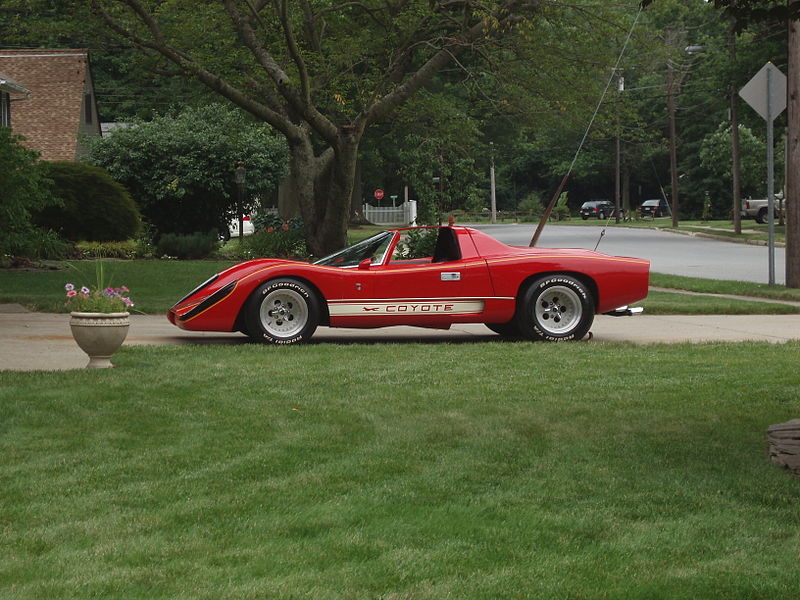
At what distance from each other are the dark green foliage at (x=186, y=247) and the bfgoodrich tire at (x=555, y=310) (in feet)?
55.4

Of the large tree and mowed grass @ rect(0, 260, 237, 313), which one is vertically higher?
the large tree

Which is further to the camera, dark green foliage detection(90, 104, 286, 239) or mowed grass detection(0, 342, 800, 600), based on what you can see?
dark green foliage detection(90, 104, 286, 239)

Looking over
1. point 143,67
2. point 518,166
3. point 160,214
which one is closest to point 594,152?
point 518,166

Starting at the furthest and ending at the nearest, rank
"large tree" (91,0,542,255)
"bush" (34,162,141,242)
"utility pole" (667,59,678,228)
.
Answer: "utility pole" (667,59,678,228) → "bush" (34,162,141,242) → "large tree" (91,0,542,255)

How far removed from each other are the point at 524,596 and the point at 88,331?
21.0 ft

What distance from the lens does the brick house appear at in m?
40.2

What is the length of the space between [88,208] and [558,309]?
18.6m

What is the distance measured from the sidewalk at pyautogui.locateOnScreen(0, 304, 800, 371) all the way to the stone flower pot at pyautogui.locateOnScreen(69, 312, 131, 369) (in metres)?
0.58

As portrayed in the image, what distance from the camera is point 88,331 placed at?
1012 cm

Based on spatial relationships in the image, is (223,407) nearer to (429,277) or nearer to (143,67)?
(429,277)

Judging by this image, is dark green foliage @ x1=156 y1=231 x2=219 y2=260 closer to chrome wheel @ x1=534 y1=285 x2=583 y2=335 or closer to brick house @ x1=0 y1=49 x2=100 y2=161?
brick house @ x1=0 y1=49 x2=100 y2=161

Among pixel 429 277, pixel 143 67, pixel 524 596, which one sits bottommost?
pixel 524 596

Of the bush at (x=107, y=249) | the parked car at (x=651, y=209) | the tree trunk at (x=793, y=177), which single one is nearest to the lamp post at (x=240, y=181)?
the bush at (x=107, y=249)

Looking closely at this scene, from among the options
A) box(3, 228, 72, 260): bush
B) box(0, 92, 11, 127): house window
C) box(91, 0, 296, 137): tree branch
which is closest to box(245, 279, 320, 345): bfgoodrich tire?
box(3, 228, 72, 260): bush
